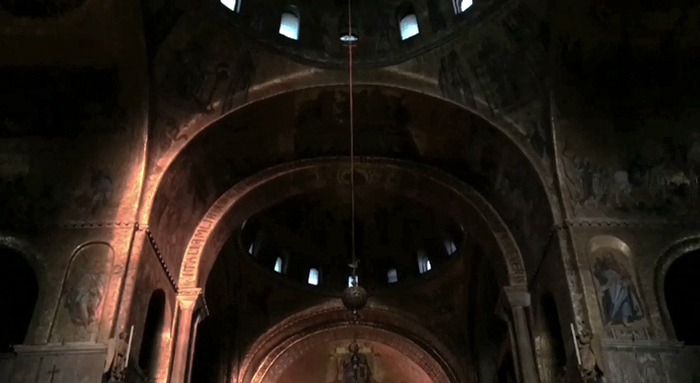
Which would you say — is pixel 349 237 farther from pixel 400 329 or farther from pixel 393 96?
pixel 393 96

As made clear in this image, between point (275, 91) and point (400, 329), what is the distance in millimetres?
10508

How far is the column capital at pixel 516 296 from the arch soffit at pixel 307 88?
2220 millimetres

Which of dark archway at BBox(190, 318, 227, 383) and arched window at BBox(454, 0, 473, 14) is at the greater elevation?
arched window at BBox(454, 0, 473, 14)

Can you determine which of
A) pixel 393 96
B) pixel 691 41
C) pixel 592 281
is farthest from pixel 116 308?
pixel 691 41

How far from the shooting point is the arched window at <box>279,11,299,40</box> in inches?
514

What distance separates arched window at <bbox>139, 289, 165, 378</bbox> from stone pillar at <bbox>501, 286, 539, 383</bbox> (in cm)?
667

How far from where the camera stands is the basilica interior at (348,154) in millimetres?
9672

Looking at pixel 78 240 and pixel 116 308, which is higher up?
pixel 78 240

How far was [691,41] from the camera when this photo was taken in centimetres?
1048

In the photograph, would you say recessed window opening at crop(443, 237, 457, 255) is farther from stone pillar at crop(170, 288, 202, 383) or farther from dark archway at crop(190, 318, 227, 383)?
stone pillar at crop(170, 288, 202, 383)

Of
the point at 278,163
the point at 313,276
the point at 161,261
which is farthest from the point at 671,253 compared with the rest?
the point at 313,276

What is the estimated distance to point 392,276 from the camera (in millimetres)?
20719

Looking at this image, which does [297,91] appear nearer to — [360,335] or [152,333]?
[152,333]

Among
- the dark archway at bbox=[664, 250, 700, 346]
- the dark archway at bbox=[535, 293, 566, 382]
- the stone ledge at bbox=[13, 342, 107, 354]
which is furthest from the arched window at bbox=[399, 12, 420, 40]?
the stone ledge at bbox=[13, 342, 107, 354]
